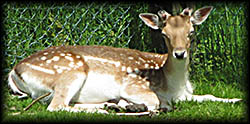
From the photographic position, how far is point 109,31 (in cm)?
741

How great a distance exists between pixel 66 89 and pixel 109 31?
7.35 ft

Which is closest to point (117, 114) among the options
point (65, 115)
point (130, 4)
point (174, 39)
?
point (65, 115)

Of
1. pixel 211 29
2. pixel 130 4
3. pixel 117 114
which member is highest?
pixel 130 4

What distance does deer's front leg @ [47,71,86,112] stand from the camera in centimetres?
523

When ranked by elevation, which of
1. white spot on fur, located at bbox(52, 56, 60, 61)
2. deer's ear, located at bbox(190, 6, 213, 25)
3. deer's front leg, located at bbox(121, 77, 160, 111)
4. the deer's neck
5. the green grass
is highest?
deer's ear, located at bbox(190, 6, 213, 25)

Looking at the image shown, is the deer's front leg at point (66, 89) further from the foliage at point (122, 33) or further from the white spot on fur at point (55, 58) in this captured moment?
the foliage at point (122, 33)

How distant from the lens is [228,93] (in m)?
6.05

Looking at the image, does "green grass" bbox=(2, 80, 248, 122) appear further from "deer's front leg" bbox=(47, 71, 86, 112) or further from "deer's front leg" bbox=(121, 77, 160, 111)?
"deer's front leg" bbox=(121, 77, 160, 111)

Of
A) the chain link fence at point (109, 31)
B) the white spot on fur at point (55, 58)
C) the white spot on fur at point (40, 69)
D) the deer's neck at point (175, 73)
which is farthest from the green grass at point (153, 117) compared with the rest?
the chain link fence at point (109, 31)

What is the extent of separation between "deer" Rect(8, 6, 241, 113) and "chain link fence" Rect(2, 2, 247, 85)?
44.4 inches

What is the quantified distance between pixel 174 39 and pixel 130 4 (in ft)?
8.53

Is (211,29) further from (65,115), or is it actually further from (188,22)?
(65,115)

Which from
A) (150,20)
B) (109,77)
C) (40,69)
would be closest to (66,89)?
(40,69)

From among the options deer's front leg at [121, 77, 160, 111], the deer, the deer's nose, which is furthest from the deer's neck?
the deer's nose
